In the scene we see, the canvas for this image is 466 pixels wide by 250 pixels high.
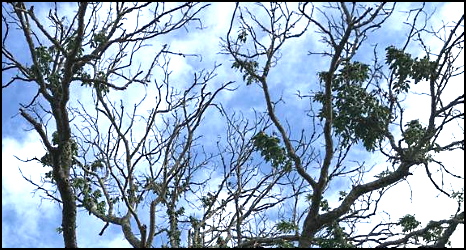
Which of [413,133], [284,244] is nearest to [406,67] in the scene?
[413,133]

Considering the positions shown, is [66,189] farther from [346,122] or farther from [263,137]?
[346,122]

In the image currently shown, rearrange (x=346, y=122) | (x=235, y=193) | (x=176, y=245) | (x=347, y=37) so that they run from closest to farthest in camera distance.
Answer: (x=347, y=37)
(x=346, y=122)
(x=176, y=245)
(x=235, y=193)

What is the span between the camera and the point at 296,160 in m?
8.21

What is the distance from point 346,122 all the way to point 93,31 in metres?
4.01

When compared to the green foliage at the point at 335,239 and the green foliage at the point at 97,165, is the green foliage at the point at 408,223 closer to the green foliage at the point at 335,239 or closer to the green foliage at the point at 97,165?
the green foliage at the point at 335,239

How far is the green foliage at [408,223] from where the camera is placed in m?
9.08

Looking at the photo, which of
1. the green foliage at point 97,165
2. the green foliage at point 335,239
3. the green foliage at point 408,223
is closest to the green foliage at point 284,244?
the green foliage at point 335,239

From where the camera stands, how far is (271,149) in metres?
8.20

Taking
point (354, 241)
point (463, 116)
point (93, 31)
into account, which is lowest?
point (354, 241)

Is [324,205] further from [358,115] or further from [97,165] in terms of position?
[97,165]

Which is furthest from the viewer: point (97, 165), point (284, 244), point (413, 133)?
point (97, 165)

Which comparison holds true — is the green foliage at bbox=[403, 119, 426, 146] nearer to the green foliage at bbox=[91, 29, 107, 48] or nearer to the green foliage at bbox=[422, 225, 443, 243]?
the green foliage at bbox=[422, 225, 443, 243]

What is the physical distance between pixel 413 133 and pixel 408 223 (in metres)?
1.46

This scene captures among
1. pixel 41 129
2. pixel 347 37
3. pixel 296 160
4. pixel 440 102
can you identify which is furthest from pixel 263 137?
pixel 41 129
